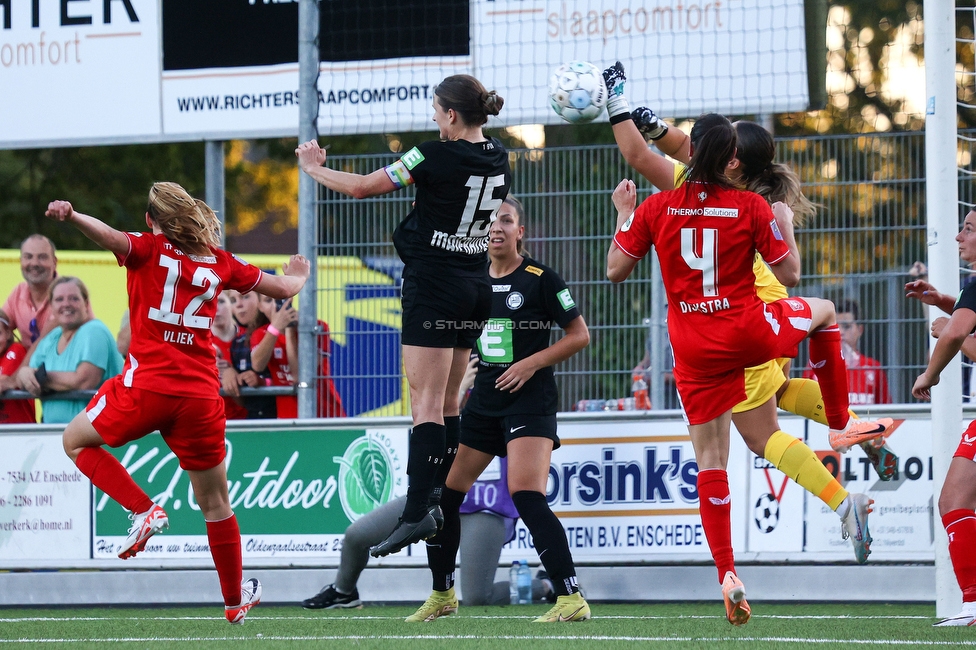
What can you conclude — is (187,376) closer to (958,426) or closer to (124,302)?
(958,426)

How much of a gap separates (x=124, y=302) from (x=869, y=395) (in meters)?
8.38

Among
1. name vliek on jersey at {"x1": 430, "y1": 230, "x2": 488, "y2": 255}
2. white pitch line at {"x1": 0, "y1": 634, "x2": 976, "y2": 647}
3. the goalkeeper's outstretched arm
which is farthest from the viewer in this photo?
name vliek on jersey at {"x1": 430, "y1": 230, "x2": 488, "y2": 255}

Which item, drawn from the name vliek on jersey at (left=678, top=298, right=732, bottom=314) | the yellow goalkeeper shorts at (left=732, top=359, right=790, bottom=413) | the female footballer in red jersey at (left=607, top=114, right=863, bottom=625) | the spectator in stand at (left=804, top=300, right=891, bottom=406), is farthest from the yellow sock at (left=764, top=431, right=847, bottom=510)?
the spectator in stand at (left=804, top=300, right=891, bottom=406)

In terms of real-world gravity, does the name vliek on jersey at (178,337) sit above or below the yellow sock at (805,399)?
above

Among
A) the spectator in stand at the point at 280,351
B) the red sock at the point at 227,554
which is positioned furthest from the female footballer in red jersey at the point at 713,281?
the spectator in stand at the point at 280,351

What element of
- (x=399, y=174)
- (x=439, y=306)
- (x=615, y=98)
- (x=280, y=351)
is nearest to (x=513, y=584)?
(x=280, y=351)

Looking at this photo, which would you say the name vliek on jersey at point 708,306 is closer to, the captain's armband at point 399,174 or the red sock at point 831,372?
the red sock at point 831,372

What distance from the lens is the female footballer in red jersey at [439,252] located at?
6.08 meters

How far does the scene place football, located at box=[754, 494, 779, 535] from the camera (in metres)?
8.70

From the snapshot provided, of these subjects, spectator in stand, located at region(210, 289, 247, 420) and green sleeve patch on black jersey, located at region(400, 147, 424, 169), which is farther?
spectator in stand, located at region(210, 289, 247, 420)

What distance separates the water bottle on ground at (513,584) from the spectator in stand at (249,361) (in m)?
2.29

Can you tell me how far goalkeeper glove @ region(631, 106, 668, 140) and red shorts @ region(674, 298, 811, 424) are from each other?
3.18 ft

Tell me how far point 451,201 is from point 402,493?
11.5 ft

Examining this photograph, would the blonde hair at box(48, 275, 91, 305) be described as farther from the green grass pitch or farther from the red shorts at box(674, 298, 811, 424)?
the red shorts at box(674, 298, 811, 424)
